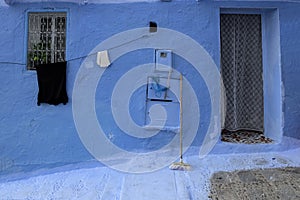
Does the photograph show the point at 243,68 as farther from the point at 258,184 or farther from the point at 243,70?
the point at 258,184

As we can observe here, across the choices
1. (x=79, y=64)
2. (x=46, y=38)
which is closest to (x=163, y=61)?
(x=79, y=64)

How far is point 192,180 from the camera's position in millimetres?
4000

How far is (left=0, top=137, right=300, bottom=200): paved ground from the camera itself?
364cm

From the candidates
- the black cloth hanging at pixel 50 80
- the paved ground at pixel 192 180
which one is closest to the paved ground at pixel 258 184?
the paved ground at pixel 192 180

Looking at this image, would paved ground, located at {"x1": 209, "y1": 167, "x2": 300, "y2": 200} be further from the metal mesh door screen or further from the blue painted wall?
the metal mesh door screen

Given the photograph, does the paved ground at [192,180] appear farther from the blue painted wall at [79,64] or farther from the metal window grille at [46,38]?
the metal window grille at [46,38]

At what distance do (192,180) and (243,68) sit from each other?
8.92 feet

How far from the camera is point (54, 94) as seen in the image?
200 inches

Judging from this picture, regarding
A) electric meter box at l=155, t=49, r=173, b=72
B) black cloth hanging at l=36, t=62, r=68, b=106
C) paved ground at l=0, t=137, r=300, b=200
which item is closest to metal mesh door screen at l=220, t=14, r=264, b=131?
paved ground at l=0, t=137, r=300, b=200

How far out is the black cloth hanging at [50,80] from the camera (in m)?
5.09

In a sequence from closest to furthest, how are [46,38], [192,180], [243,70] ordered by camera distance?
1. [192,180]
2. [46,38]
3. [243,70]

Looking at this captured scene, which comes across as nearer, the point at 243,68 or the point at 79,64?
the point at 79,64

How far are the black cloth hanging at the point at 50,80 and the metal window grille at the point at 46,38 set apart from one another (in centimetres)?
19

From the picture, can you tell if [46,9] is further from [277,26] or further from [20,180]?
[277,26]
